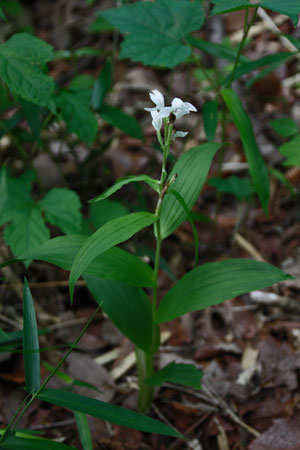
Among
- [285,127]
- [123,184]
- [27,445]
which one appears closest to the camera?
[27,445]

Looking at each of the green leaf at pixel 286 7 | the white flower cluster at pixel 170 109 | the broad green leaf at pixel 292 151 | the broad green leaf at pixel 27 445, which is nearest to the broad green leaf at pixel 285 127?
the broad green leaf at pixel 292 151

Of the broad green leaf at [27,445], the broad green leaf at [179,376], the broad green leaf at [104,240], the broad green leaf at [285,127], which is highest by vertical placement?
the broad green leaf at [104,240]

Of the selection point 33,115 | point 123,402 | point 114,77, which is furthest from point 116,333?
point 114,77

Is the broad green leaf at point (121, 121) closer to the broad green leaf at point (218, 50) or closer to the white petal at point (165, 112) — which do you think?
the broad green leaf at point (218, 50)

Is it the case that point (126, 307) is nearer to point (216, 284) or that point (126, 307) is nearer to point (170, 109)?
point (216, 284)

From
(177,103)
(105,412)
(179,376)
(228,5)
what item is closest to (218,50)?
(228,5)
